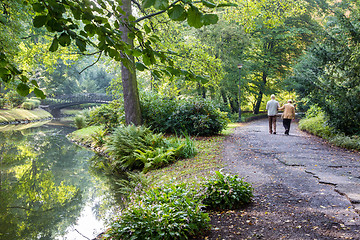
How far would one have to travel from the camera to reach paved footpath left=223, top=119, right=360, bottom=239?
10.4 ft

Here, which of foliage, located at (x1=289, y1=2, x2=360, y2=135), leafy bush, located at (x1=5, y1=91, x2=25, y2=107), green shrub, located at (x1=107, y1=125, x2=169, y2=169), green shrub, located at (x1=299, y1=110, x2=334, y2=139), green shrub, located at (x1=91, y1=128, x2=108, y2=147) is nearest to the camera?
green shrub, located at (x1=107, y1=125, x2=169, y2=169)

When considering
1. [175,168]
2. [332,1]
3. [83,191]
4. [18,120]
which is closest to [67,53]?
[83,191]

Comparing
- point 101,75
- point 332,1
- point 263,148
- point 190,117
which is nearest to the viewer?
point 263,148

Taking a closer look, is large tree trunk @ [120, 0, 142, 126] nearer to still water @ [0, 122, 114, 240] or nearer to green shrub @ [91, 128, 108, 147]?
still water @ [0, 122, 114, 240]

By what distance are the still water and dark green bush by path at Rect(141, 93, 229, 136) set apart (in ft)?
10.4

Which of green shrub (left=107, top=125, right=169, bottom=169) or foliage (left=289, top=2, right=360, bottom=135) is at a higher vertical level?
foliage (left=289, top=2, right=360, bottom=135)

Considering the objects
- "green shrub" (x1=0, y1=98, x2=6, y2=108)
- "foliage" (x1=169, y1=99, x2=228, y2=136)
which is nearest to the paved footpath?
"foliage" (x1=169, y1=99, x2=228, y2=136)

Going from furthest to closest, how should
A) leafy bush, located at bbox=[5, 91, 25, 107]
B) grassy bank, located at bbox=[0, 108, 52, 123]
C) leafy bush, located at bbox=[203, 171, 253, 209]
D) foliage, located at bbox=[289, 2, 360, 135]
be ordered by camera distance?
leafy bush, located at bbox=[5, 91, 25, 107]
grassy bank, located at bbox=[0, 108, 52, 123]
foliage, located at bbox=[289, 2, 360, 135]
leafy bush, located at bbox=[203, 171, 253, 209]

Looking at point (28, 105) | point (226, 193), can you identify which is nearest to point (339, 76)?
point (226, 193)

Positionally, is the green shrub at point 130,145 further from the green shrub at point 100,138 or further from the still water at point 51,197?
the green shrub at point 100,138

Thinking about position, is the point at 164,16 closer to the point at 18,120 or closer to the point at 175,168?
the point at 175,168

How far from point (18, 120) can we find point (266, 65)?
2411cm

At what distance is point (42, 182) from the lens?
25.4 feet

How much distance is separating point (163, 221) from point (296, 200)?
6.99ft
